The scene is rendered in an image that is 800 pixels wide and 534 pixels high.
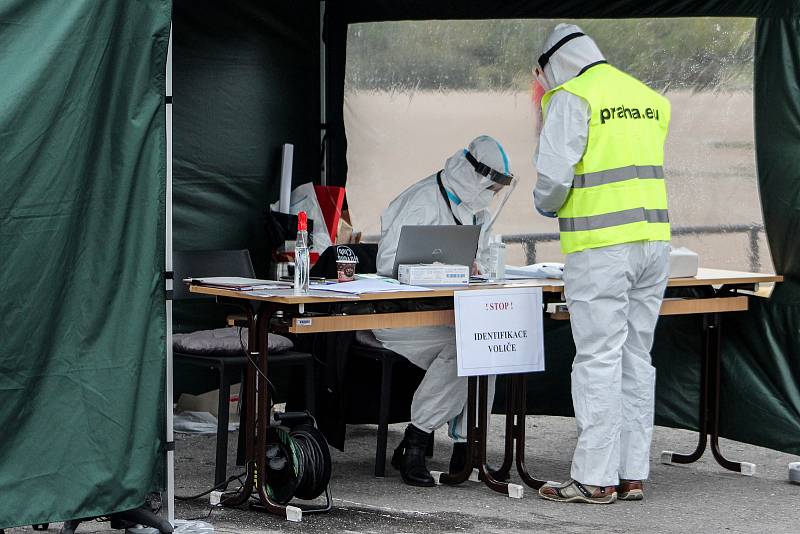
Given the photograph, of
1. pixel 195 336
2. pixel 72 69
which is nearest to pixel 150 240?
pixel 72 69

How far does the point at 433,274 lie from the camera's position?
15.8 feet

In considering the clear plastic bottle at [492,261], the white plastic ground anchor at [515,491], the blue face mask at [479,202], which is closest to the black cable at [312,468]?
the white plastic ground anchor at [515,491]

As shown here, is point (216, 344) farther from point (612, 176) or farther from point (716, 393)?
point (716, 393)

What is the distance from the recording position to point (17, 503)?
12.0 ft

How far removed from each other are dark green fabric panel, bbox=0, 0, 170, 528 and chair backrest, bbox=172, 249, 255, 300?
1497 mm

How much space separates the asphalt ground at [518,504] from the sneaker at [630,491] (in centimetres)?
4

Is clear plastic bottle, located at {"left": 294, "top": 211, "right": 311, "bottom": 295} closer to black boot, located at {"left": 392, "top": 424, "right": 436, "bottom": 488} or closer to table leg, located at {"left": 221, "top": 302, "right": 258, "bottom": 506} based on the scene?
table leg, located at {"left": 221, "top": 302, "right": 258, "bottom": 506}

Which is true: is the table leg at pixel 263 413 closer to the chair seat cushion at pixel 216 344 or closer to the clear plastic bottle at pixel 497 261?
the chair seat cushion at pixel 216 344

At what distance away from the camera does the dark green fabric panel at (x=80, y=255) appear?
3633mm

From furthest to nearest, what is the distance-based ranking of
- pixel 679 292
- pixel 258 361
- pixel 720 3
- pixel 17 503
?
pixel 720 3, pixel 679 292, pixel 258 361, pixel 17 503

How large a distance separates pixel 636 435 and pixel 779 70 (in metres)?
1.84

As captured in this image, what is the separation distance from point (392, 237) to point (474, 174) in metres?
0.44

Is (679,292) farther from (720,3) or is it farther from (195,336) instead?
(195,336)

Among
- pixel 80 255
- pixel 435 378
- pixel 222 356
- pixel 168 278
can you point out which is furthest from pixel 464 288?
pixel 80 255
